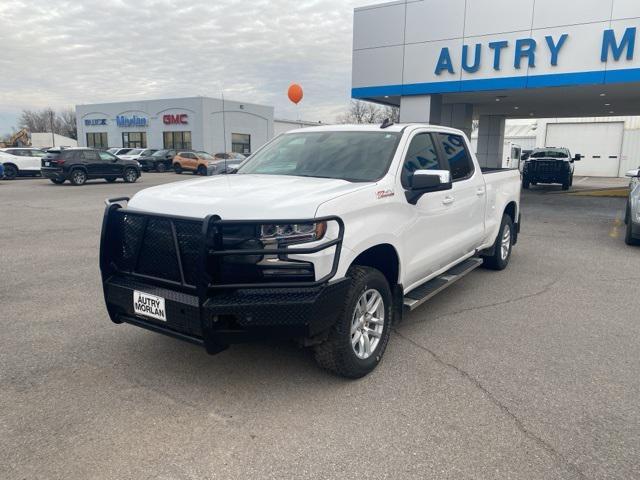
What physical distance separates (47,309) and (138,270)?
2382mm

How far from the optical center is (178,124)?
153ft

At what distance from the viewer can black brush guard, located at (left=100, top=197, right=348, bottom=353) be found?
123 inches

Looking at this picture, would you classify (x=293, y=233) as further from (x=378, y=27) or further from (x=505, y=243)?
(x=378, y=27)

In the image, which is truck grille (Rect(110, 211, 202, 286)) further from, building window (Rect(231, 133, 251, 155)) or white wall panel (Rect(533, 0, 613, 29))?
building window (Rect(231, 133, 251, 155))

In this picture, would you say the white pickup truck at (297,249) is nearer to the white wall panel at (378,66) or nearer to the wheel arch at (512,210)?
the wheel arch at (512,210)

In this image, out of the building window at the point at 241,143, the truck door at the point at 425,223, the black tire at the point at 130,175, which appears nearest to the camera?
the truck door at the point at 425,223

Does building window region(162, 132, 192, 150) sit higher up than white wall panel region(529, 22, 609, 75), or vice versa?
white wall panel region(529, 22, 609, 75)

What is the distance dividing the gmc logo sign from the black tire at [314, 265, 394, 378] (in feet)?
149

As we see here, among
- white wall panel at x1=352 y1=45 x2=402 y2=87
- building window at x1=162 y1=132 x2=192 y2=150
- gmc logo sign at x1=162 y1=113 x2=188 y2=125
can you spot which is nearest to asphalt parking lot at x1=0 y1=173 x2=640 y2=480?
white wall panel at x1=352 y1=45 x2=402 y2=87

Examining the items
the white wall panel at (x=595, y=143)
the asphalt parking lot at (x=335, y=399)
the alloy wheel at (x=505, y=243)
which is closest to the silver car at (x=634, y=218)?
the alloy wheel at (x=505, y=243)

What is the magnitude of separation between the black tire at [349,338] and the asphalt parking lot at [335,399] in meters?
0.13

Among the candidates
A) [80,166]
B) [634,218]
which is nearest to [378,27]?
[634,218]

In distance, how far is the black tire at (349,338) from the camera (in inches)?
137

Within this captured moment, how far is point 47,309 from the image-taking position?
5332 millimetres
